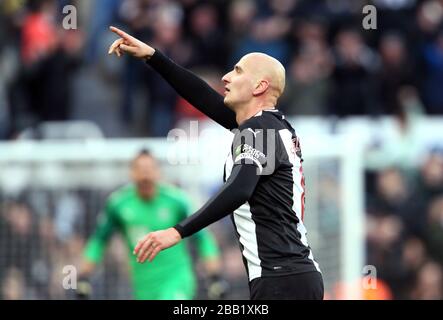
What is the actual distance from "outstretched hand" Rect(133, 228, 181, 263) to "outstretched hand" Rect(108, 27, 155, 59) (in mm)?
1450

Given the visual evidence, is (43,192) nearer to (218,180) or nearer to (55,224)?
(55,224)

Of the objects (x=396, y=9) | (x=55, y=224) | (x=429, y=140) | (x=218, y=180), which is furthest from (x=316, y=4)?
(x=55, y=224)

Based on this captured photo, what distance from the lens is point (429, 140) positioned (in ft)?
49.3

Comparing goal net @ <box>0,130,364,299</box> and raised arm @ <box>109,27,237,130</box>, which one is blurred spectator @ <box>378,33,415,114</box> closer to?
goal net @ <box>0,130,364,299</box>

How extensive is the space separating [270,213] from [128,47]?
4.85ft

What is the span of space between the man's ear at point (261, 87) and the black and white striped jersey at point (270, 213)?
8.9 inches

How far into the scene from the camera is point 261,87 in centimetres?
732

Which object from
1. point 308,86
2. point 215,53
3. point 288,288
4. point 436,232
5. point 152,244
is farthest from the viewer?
point 215,53

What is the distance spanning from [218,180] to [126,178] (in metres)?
1.15

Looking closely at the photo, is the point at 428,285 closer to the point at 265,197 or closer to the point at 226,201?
the point at 265,197

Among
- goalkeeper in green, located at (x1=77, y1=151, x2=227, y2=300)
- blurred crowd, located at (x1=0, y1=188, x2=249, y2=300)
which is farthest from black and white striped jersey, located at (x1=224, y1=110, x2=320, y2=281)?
blurred crowd, located at (x1=0, y1=188, x2=249, y2=300)

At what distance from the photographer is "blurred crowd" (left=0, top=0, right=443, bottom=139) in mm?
15805

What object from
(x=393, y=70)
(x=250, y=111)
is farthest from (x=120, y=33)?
(x=393, y=70)
